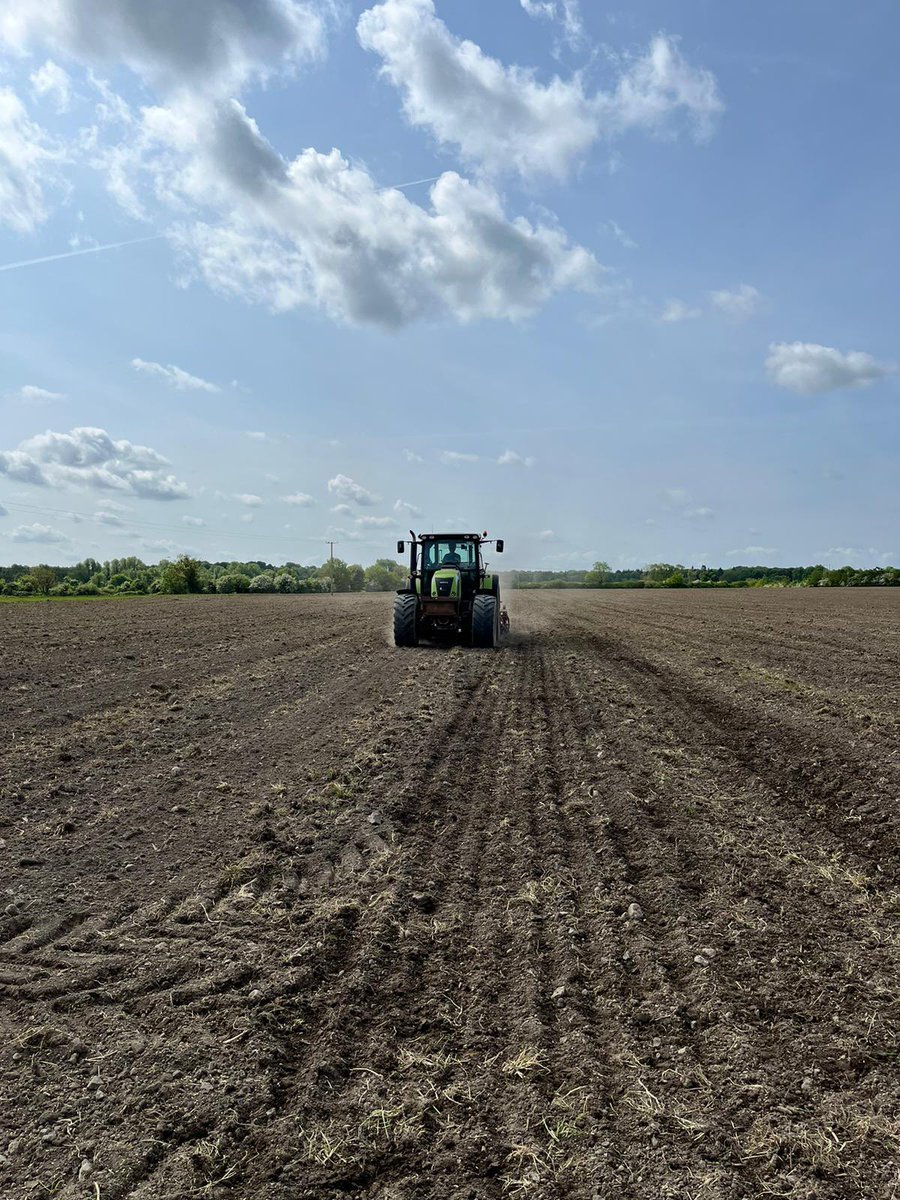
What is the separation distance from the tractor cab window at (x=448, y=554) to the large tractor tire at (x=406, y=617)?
109cm

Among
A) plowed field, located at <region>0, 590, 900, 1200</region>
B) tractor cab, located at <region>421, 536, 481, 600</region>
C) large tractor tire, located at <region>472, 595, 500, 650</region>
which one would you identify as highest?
tractor cab, located at <region>421, 536, 481, 600</region>

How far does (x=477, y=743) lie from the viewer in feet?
29.8

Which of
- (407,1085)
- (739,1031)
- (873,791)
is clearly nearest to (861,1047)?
(739,1031)

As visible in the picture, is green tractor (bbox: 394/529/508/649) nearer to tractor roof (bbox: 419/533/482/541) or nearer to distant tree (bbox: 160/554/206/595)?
tractor roof (bbox: 419/533/482/541)

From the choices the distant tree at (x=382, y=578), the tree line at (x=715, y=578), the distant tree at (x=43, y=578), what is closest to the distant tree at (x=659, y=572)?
the tree line at (x=715, y=578)

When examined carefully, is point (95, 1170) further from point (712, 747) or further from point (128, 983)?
point (712, 747)

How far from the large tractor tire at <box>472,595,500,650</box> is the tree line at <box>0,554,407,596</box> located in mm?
56442

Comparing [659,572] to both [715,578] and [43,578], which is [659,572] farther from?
[43,578]

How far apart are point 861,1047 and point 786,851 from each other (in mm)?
2518

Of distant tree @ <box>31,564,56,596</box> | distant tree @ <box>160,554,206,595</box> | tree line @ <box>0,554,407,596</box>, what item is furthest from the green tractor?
distant tree @ <box>31,564,56,596</box>

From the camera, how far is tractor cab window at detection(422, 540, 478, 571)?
18.1 m

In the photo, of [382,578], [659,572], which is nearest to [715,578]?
[659,572]

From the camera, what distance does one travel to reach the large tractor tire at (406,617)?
17500mm

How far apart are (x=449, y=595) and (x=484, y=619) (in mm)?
1072
